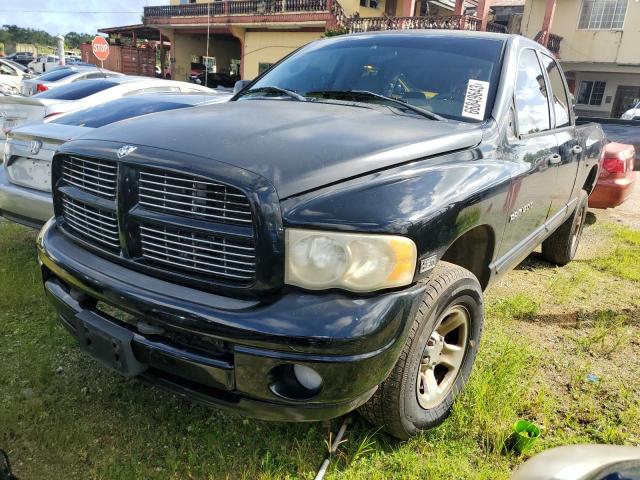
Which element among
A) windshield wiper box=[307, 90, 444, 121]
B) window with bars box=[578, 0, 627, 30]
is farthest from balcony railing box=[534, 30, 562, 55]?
windshield wiper box=[307, 90, 444, 121]

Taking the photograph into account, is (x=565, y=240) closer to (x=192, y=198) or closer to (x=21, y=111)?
(x=192, y=198)

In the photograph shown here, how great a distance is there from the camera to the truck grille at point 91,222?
7.06ft

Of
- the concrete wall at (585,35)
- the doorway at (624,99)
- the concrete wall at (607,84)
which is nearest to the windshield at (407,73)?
the concrete wall at (585,35)

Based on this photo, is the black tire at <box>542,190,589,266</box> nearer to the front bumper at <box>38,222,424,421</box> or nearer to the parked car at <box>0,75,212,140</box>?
the front bumper at <box>38,222,424,421</box>

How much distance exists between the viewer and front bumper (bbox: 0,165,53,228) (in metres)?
3.59

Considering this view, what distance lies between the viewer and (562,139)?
12.0 ft

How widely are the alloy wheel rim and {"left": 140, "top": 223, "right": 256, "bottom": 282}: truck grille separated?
35.0 inches

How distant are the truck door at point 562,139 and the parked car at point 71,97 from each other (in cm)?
492

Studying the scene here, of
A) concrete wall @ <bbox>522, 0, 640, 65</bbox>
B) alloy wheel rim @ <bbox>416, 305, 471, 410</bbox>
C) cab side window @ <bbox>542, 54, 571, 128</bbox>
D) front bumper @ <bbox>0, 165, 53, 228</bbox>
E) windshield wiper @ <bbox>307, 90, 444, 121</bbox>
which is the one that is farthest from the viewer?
concrete wall @ <bbox>522, 0, 640, 65</bbox>

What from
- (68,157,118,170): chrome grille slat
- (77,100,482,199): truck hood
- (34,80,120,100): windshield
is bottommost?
(34,80,120,100): windshield

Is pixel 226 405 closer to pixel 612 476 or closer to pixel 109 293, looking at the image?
pixel 109 293

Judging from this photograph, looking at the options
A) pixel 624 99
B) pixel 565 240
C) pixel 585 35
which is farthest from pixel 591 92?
pixel 565 240

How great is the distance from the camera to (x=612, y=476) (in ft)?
4.03

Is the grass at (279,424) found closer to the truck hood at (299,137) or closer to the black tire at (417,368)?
the black tire at (417,368)
